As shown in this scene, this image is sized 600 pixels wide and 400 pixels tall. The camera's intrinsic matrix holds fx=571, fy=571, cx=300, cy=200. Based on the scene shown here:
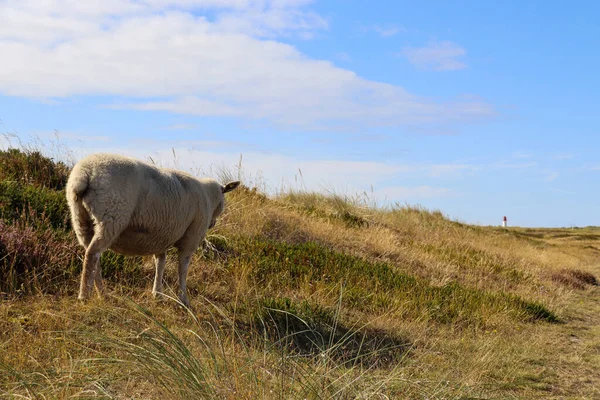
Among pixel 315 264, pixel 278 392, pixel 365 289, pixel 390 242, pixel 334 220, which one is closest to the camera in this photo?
pixel 278 392

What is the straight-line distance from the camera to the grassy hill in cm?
370

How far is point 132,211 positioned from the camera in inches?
215

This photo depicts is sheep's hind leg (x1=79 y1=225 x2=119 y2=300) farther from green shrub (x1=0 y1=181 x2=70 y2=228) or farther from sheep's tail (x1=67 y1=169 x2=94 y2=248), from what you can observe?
green shrub (x1=0 y1=181 x2=70 y2=228)

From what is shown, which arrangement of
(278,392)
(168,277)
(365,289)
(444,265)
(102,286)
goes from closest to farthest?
(278,392) < (102,286) < (168,277) < (365,289) < (444,265)

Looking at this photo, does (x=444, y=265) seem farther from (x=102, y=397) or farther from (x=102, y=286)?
(x=102, y=397)

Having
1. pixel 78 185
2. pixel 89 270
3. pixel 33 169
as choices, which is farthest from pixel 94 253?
pixel 33 169

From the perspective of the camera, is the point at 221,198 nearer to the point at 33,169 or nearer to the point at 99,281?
the point at 99,281

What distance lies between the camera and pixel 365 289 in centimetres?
882

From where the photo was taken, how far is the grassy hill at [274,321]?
3.70 meters

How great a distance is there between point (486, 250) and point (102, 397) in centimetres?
1542

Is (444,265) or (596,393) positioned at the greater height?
(444,265)

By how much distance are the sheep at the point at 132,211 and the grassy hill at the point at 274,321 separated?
1.61 ft

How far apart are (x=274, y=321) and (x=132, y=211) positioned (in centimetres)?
196

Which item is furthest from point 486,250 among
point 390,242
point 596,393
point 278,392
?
point 278,392
